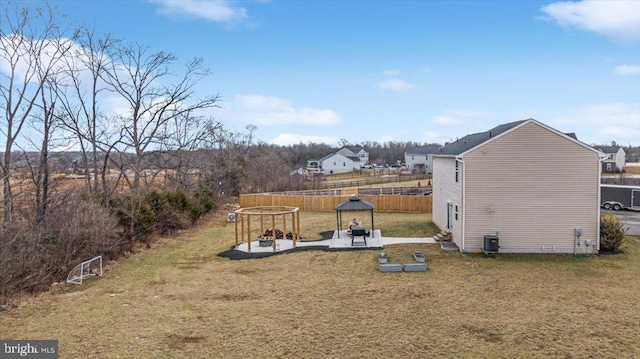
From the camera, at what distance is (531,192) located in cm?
1484

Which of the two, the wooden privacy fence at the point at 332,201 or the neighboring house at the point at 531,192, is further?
the wooden privacy fence at the point at 332,201

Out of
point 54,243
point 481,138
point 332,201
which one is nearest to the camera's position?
point 54,243

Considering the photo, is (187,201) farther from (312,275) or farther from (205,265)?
(312,275)

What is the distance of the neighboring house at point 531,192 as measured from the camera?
14.7 meters

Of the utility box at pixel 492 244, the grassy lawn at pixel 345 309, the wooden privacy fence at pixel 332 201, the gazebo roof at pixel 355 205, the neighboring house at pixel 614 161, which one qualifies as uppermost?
the neighboring house at pixel 614 161

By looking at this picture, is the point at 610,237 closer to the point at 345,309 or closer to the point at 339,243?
the point at 339,243

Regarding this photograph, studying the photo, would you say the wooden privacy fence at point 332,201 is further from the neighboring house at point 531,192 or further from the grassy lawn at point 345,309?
the grassy lawn at point 345,309

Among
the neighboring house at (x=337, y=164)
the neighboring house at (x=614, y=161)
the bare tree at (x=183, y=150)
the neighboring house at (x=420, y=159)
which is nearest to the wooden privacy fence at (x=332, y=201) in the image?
the bare tree at (x=183, y=150)

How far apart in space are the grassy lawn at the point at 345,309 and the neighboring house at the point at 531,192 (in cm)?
83

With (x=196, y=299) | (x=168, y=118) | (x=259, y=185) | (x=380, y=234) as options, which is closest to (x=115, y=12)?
(x=168, y=118)

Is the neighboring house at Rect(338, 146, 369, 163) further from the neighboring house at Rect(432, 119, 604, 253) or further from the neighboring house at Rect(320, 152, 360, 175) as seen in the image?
the neighboring house at Rect(432, 119, 604, 253)

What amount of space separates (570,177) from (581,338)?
8907 mm

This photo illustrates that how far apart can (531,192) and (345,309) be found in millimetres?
9745

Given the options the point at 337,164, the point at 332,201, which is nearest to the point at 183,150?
the point at 332,201
